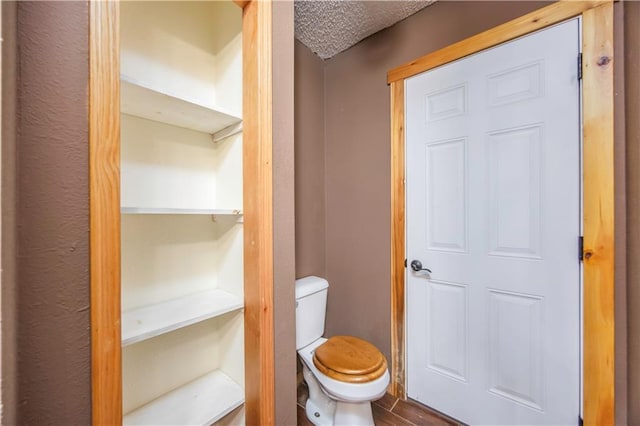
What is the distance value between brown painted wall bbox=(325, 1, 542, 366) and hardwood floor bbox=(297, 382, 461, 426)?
0.93 ft

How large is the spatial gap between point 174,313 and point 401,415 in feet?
4.52

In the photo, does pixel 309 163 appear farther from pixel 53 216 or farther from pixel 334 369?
pixel 53 216

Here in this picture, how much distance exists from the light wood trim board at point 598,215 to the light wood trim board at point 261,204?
127 centimetres

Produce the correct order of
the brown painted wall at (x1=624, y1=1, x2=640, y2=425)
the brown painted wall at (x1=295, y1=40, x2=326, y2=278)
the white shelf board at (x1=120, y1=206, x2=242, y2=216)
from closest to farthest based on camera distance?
the white shelf board at (x1=120, y1=206, x2=242, y2=216), the brown painted wall at (x1=624, y1=1, x2=640, y2=425), the brown painted wall at (x1=295, y1=40, x2=326, y2=278)

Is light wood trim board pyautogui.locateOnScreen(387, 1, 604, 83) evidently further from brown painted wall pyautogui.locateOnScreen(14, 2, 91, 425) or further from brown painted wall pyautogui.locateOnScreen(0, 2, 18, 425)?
brown painted wall pyautogui.locateOnScreen(0, 2, 18, 425)

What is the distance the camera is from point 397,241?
1.55 m

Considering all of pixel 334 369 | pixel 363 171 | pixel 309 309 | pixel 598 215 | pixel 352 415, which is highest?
pixel 363 171

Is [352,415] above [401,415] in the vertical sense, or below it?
above

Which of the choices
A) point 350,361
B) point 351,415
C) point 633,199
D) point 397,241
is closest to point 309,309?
point 350,361

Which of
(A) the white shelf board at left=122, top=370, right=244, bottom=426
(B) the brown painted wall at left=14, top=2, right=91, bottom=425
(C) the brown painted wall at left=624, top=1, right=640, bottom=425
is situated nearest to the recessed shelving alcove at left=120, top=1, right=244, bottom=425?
(A) the white shelf board at left=122, top=370, right=244, bottom=426

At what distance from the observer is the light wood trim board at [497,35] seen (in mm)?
1053

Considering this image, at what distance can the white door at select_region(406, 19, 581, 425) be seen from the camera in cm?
108

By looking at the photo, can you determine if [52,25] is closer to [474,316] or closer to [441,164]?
[441,164]

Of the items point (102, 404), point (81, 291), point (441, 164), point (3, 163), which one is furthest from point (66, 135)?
point (441, 164)
